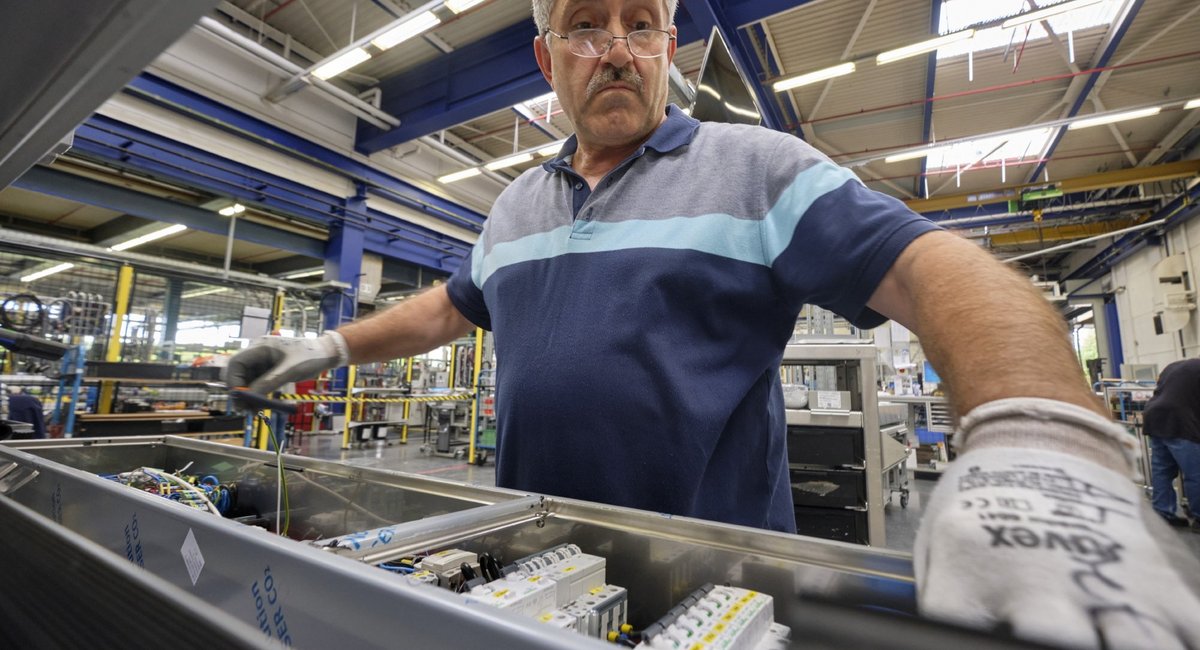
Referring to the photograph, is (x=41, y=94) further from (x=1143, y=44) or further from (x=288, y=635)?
(x=1143, y=44)

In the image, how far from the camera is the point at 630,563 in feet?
2.07

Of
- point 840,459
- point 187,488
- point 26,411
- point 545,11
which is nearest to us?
point 545,11

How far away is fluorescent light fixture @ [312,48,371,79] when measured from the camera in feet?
15.3

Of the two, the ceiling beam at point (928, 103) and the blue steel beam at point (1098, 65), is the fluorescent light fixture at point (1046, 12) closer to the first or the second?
the ceiling beam at point (928, 103)

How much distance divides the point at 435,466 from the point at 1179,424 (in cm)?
632

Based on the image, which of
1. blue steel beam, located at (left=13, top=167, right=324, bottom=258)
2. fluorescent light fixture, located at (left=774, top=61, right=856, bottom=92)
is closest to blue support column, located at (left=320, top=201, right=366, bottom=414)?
blue steel beam, located at (left=13, top=167, right=324, bottom=258)

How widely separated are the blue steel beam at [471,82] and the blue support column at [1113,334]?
9783mm

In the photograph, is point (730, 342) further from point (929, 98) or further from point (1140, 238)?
point (1140, 238)

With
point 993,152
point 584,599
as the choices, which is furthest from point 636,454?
point 993,152

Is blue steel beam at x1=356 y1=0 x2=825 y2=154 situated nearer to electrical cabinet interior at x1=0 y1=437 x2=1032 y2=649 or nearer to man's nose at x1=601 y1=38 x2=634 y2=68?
man's nose at x1=601 y1=38 x2=634 y2=68

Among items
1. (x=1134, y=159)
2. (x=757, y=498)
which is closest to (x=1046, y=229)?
(x=1134, y=159)

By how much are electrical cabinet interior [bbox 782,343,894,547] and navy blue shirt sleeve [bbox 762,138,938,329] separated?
178 centimetres

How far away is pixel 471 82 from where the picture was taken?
551 cm

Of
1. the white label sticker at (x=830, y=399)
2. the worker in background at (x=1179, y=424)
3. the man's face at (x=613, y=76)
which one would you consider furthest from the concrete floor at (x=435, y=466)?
the man's face at (x=613, y=76)
